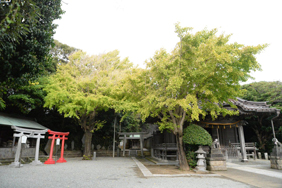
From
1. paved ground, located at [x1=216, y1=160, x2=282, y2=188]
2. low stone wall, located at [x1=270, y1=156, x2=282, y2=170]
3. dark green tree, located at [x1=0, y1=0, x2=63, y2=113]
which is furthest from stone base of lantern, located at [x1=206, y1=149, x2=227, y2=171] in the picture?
dark green tree, located at [x1=0, y1=0, x2=63, y2=113]

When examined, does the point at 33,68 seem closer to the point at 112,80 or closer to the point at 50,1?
the point at 50,1

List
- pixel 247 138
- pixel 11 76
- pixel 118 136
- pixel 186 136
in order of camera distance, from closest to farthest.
A: pixel 11 76
pixel 186 136
pixel 247 138
pixel 118 136

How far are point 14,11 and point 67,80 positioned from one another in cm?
993

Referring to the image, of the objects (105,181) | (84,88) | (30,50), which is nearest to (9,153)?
(84,88)

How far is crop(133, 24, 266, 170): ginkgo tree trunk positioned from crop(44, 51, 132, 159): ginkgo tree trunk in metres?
4.62

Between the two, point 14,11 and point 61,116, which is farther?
point 61,116

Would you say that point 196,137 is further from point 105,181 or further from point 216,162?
point 105,181

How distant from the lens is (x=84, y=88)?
42.3ft

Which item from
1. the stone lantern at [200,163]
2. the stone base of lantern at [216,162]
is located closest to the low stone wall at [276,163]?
the stone base of lantern at [216,162]

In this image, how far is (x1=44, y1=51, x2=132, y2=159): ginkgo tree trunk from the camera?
1187 cm

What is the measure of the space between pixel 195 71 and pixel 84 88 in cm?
865

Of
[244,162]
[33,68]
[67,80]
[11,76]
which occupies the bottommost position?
[244,162]

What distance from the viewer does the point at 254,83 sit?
65.2 ft

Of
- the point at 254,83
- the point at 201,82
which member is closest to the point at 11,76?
the point at 201,82
